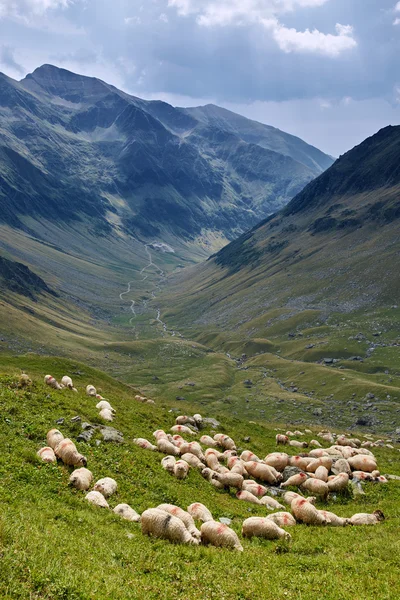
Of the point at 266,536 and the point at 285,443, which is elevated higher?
the point at 266,536

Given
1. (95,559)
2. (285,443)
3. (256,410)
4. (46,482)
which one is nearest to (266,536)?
(95,559)

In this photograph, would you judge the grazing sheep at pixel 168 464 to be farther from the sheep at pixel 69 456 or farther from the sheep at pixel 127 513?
the sheep at pixel 127 513

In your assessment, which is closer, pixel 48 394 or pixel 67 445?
pixel 67 445

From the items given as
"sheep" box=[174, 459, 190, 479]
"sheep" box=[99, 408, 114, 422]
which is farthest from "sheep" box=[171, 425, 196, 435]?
"sheep" box=[174, 459, 190, 479]

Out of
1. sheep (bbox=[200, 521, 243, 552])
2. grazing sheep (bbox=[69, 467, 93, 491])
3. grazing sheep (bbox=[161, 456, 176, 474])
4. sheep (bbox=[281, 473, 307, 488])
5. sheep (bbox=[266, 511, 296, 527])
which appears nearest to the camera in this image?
sheep (bbox=[200, 521, 243, 552])

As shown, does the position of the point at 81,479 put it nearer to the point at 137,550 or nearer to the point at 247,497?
the point at 137,550

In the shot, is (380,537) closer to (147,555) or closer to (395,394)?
(147,555)

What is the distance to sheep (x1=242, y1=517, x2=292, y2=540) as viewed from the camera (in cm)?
1923

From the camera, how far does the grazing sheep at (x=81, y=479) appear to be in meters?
19.7

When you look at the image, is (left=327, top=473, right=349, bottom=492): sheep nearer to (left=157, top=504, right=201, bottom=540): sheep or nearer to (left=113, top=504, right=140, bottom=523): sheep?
(left=157, top=504, right=201, bottom=540): sheep

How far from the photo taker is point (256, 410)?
127 m

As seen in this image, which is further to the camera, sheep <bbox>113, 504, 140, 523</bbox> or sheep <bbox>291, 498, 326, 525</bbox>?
sheep <bbox>291, 498, 326, 525</bbox>

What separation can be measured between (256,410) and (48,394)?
102967mm

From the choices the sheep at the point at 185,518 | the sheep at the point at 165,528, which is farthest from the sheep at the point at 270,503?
the sheep at the point at 165,528
